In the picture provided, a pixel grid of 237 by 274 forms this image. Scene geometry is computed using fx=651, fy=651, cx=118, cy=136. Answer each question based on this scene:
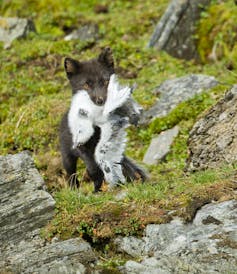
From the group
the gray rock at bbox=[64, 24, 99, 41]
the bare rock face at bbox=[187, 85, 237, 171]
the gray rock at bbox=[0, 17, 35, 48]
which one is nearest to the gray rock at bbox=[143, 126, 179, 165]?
the bare rock face at bbox=[187, 85, 237, 171]

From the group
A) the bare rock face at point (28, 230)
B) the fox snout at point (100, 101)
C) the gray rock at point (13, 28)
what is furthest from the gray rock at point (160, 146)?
the gray rock at point (13, 28)

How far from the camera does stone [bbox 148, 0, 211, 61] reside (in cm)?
1505

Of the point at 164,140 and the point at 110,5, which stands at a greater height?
the point at 110,5

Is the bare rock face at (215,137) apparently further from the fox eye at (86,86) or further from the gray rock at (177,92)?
the gray rock at (177,92)

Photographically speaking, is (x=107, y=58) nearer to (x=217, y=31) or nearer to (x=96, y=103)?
(x=96, y=103)

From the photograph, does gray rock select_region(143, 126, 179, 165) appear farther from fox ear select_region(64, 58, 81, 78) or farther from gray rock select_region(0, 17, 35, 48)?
gray rock select_region(0, 17, 35, 48)

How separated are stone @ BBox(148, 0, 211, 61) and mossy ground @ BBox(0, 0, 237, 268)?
213 millimetres

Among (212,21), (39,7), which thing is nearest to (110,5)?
(39,7)

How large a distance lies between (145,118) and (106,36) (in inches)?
204

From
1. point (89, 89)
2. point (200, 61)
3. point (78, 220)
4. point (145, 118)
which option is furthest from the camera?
point (200, 61)

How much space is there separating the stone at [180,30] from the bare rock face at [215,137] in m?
6.74

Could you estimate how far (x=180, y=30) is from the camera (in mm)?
15281

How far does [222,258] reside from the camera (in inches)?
206

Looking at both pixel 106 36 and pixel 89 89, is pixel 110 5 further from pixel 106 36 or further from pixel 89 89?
pixel 89 89
